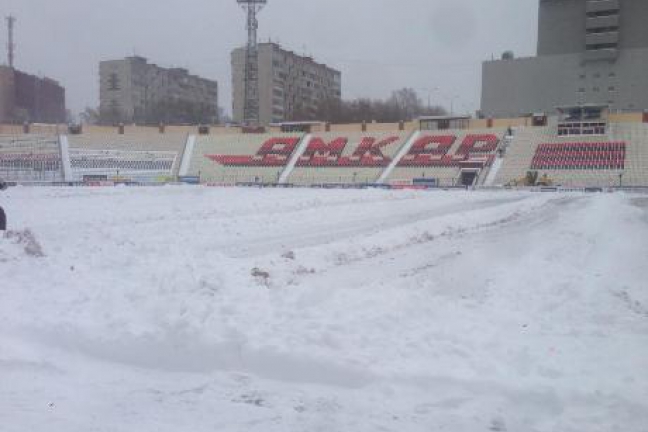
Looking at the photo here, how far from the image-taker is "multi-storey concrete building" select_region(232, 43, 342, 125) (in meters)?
111

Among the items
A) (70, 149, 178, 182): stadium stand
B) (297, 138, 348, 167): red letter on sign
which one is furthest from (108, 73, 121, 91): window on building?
(297, 138, 348, 167): red letter on sign

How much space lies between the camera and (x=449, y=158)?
173 feet

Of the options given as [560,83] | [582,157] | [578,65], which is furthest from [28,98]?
[578,65]

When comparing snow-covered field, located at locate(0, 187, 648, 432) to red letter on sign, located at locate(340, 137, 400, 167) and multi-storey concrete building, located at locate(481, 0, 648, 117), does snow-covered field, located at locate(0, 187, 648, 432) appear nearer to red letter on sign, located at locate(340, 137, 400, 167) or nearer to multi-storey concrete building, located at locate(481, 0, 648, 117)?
red letter on sign, located at locate(340, 137, 400, 167)

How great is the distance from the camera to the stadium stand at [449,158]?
163 feet

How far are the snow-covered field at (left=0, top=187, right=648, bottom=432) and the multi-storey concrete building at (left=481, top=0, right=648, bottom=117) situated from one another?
8557 cm

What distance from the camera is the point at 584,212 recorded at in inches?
883

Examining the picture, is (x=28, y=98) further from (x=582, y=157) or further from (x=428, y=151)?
(x=582, y=157)

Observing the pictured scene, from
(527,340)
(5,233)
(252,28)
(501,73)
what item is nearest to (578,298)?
(527,340)

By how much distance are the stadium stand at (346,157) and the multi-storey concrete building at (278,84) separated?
43.7 metres

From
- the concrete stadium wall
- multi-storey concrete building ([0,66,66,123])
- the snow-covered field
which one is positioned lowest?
the snow-covered field

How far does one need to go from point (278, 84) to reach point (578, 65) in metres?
53.0

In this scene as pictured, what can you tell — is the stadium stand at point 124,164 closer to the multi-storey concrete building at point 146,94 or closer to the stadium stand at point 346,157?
the stadium stand at point 346,157

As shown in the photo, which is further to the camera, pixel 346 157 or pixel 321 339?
pixel 346 157
